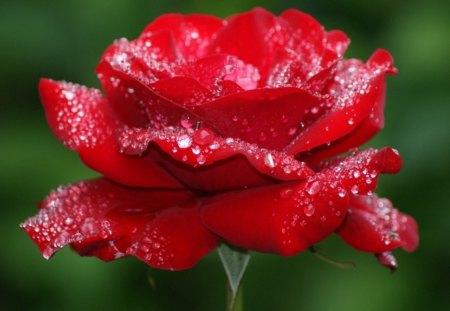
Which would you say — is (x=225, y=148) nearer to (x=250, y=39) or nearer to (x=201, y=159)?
(x=201, y=159)

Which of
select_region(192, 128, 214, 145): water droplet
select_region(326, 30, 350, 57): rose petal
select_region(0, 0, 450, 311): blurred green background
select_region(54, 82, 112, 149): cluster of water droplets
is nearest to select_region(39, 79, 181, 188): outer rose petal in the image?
select_region(54, 82, 112, 149): cluster of water droplets

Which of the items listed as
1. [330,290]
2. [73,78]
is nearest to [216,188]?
[330,290]

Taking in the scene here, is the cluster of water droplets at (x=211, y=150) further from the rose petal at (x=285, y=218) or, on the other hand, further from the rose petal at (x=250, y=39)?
the rose petal at (x=250, y=39)

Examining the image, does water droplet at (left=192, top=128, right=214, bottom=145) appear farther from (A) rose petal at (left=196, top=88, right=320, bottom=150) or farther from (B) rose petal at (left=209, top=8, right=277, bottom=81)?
(B) rose petal at (left=209, top=8, right=277, bottom=81)

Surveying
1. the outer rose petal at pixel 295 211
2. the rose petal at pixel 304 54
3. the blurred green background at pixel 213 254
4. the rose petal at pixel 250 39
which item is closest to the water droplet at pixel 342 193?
the outer rose petal at pixel 295 211

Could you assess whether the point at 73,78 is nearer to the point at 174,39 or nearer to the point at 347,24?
the point at 347,24

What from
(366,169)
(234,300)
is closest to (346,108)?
(366,169)
